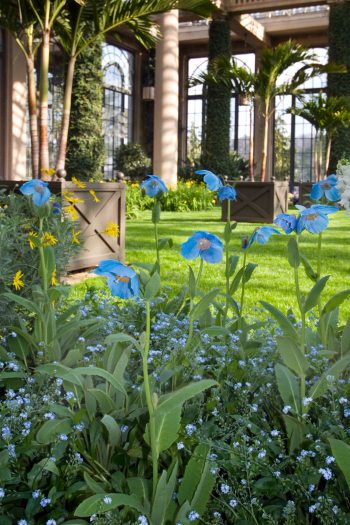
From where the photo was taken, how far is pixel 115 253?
5293mm

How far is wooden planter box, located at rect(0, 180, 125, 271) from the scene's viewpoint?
4.86m

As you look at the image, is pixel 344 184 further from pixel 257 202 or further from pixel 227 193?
pixel 257 202

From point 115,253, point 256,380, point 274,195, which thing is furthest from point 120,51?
point 256,380

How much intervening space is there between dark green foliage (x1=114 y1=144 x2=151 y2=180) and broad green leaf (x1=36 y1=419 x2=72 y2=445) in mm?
15651

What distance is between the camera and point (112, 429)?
1.30m

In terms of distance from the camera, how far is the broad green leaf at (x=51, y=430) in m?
1.26

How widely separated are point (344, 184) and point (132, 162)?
15363mm

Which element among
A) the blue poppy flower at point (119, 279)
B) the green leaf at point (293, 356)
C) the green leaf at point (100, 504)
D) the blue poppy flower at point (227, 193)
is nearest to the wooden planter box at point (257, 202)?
the blue poppy flower at point (227, 193)

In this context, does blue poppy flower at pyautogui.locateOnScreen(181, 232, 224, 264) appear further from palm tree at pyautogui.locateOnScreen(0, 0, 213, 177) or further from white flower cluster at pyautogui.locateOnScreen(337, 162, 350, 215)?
palm tree at pyautogui.locateOnScreen(0, 0, 213, 177)

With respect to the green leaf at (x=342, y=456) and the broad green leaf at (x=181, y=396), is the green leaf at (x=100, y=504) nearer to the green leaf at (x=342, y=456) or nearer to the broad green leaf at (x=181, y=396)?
the broad green leaf at (x=181, y=396)

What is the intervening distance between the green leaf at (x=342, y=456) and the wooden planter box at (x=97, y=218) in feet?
12.1

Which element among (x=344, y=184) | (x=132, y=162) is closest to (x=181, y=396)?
(x=344, y=184)

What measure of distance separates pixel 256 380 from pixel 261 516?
47 centimetres

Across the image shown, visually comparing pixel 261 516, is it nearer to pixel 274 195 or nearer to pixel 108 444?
pixel 108 444
